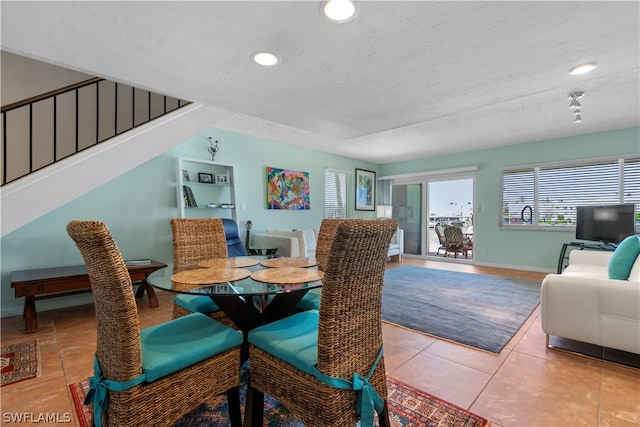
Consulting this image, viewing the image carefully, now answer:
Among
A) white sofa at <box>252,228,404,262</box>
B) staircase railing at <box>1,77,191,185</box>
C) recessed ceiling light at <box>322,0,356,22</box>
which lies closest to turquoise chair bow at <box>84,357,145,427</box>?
recessed ceiling light at <box>322,0,356,22</box>

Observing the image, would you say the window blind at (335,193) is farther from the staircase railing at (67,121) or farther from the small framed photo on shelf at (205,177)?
the staircase railing at (67,121)

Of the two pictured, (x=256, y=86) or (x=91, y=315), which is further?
(x=91, y=315)

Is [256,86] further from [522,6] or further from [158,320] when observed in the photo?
[158,320]

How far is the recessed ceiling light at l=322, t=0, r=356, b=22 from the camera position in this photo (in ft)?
4.76

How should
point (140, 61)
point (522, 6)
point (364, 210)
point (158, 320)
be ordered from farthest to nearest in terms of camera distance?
point (364, 210) → point (158, 320) → point (140, 61) → point (522, 6)

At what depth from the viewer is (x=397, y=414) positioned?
4.98ft

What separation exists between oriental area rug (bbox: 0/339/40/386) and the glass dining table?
47.1 inches

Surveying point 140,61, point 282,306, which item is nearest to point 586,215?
point 282,306

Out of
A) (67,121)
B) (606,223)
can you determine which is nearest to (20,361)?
(67,121)

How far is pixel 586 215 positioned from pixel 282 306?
498 centimetres

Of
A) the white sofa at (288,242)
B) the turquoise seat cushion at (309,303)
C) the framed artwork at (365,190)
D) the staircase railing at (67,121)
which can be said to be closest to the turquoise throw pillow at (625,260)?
the white sofa at (288,242)

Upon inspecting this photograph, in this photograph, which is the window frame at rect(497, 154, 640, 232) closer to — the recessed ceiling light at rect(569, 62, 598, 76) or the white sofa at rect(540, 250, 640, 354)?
the white sofa at rect(540, 250, 640, 354)

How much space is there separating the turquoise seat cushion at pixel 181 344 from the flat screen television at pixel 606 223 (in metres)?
5.18

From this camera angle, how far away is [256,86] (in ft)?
7.92
